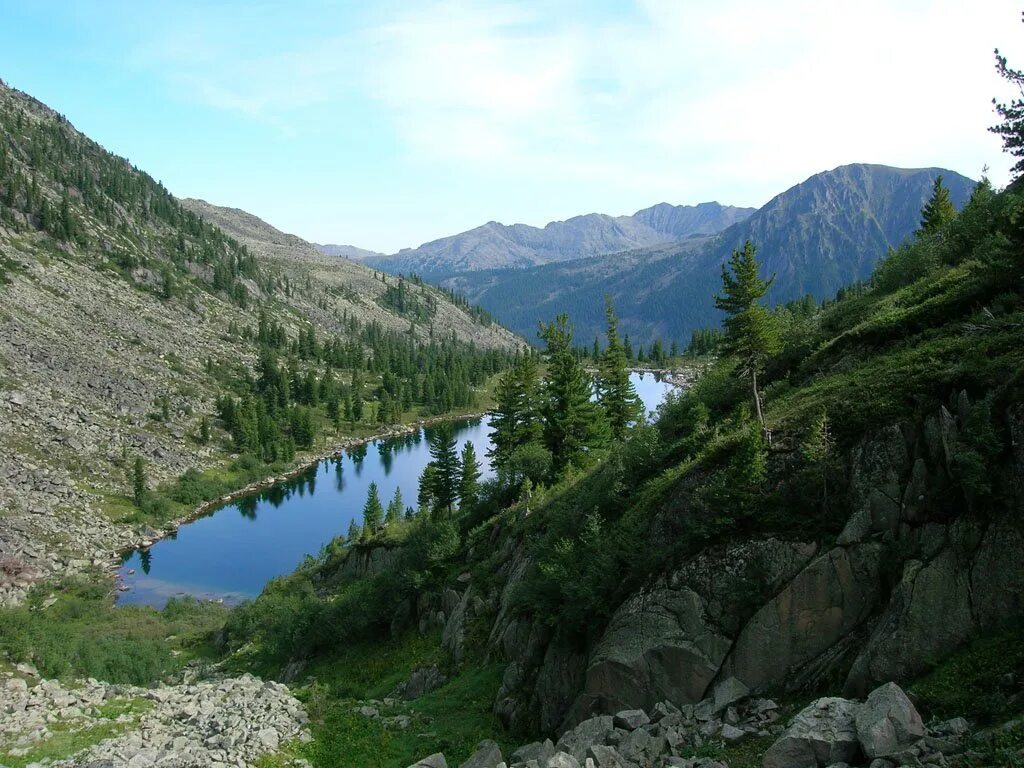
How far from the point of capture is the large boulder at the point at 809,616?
1560 centimetres

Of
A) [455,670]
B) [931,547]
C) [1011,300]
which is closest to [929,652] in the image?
[931,547]

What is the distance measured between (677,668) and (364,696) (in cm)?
1893

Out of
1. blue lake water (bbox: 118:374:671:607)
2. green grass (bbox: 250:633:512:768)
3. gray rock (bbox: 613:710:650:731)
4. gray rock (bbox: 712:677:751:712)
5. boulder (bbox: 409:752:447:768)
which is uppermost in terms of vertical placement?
gray rock (bbox: 712:677:751:712)

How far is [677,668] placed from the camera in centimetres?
1727

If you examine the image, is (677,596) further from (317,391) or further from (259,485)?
(317,391)

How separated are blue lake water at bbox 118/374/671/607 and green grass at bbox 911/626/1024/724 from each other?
159 feet

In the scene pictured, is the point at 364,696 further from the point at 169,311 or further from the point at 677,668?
the point at 169,311

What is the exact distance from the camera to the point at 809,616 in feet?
52.4

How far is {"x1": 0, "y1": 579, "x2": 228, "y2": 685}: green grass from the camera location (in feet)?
126

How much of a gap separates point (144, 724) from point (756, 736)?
24482 mm

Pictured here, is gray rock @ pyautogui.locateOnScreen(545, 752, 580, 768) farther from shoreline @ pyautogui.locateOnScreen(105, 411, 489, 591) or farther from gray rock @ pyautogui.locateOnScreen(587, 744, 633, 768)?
shoreline @ pyautogui.locateOnScreen(105, 411, 489, 591)

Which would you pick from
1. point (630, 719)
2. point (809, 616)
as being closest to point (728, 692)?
point (630, 719)

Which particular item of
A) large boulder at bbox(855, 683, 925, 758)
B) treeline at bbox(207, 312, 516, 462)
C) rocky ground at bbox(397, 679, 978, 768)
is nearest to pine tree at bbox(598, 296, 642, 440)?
rocky ground at bbox(397, 679, 978, 768)

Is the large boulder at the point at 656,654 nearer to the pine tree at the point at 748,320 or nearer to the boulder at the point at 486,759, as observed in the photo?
the boulder at the point at 486,759
